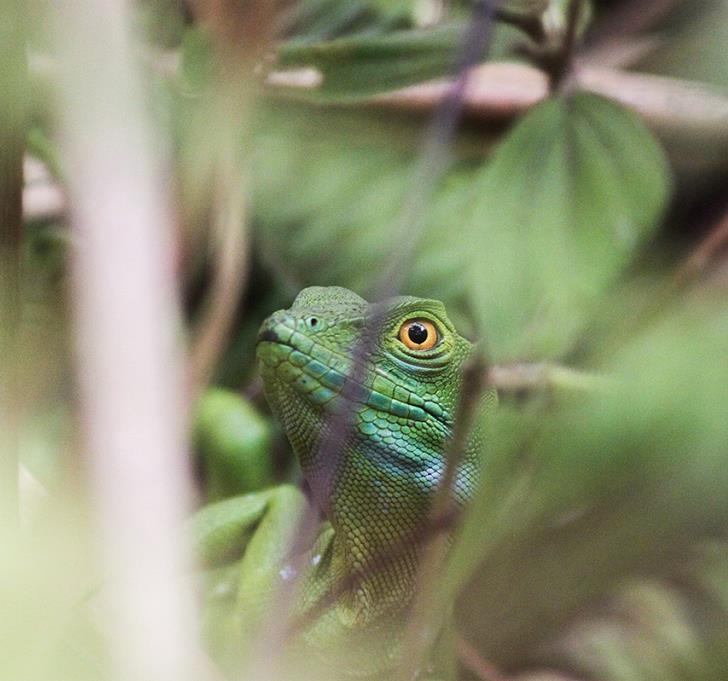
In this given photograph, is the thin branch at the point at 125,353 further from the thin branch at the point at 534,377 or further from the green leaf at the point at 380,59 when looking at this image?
the green leaf at the point at 380,59

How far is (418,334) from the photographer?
773 millimetres

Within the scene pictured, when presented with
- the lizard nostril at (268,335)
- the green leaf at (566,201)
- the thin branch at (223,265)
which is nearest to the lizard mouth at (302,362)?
the lizard nostril at (268,335)

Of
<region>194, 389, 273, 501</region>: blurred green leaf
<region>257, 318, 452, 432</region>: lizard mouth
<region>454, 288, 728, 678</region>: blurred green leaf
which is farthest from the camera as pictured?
<region>194, 389, 273, 501</region>: blurred green leaf

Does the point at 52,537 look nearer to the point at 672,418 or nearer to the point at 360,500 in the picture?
the point at 672,418

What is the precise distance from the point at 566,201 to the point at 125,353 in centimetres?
45

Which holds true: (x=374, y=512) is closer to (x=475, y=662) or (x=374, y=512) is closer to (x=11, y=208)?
(x=475, y=662)

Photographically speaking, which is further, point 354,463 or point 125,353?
point 354,463

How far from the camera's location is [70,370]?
1116 millimetres

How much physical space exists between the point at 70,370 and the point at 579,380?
813 millimetres

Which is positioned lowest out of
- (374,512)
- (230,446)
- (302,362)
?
(230,446)

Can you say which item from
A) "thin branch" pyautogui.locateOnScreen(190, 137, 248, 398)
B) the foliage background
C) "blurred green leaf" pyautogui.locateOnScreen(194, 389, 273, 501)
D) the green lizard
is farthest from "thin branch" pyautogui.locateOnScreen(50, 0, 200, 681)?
"blurred green leaf" pyautogui.locateOnScreen(194, 389, 273, 501)

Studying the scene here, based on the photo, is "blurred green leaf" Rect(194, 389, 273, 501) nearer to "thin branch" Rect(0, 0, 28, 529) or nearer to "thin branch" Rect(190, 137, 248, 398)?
"thin branch" Rect(190, 137, 248, 398)

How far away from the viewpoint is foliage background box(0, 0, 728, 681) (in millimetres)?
264

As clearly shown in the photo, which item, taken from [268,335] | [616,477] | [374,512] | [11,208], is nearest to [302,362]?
[268,335]
